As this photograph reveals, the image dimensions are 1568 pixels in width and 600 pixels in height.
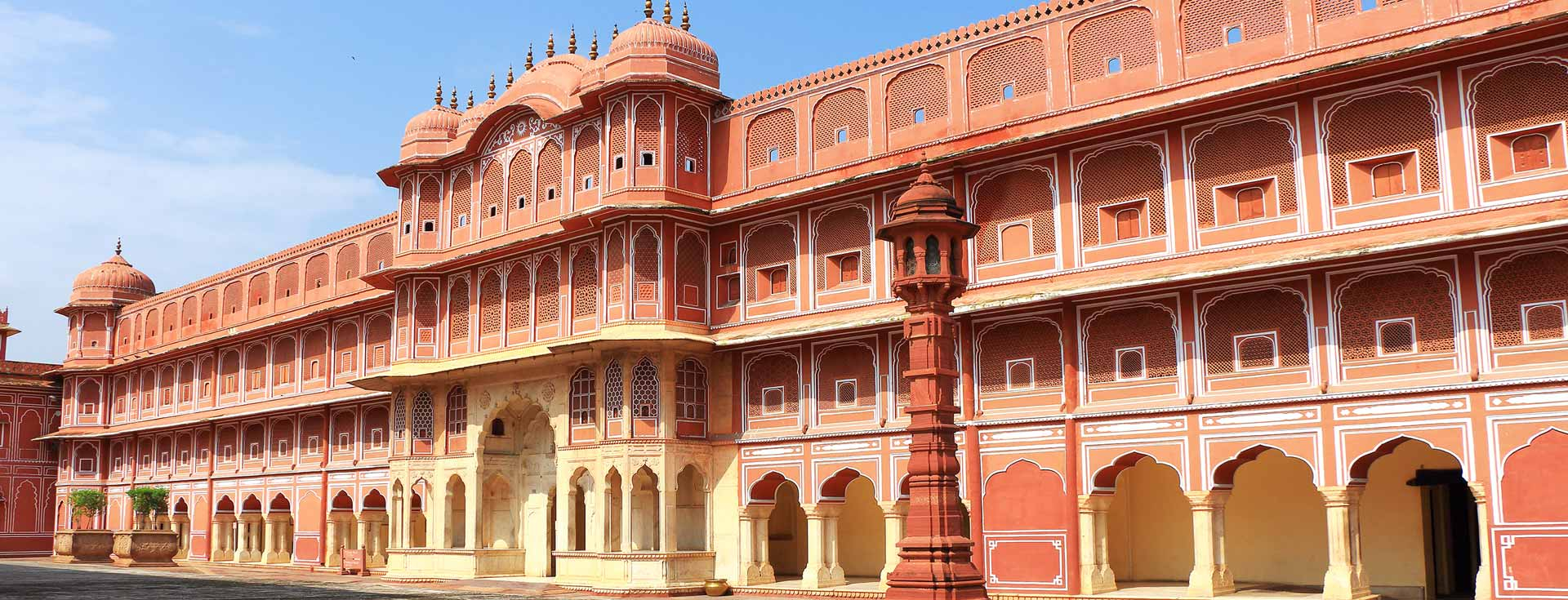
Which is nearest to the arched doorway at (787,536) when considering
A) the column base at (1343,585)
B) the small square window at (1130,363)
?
the small square window at (1130,363)

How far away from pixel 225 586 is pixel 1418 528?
19.0m

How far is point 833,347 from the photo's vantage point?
2194 centimetres

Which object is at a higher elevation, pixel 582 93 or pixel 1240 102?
pixel 582 93

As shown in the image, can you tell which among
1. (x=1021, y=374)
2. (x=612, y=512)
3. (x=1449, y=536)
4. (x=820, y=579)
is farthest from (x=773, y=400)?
(x=1449, y=536)

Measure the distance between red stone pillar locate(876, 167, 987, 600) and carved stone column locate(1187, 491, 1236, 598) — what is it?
17.6 feet

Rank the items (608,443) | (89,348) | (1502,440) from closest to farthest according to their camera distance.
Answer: (1502,440)
(608,443)
(89,348)

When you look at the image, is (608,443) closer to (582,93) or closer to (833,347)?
(833,347)

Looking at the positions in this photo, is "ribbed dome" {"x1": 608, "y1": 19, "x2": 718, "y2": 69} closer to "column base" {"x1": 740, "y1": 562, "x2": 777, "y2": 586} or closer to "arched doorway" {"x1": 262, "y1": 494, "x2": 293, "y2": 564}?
"column base" {"x1": 740, "y1": 562, "x2": 777, "y2": 586}

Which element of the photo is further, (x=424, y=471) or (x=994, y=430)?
(x=424, y=471)

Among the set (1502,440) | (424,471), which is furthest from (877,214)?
(424,471)

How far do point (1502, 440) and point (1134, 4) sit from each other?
7431 millimetres

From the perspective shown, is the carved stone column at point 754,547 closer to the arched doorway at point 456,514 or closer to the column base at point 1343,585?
the arched doorway at point 456,514

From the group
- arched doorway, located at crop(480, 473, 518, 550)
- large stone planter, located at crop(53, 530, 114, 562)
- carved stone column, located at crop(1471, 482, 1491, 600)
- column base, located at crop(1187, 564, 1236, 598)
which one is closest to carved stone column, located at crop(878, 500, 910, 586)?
column base, located at crop(1187, 564, 1236, 598)

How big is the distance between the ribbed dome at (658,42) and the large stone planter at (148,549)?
19917mm
